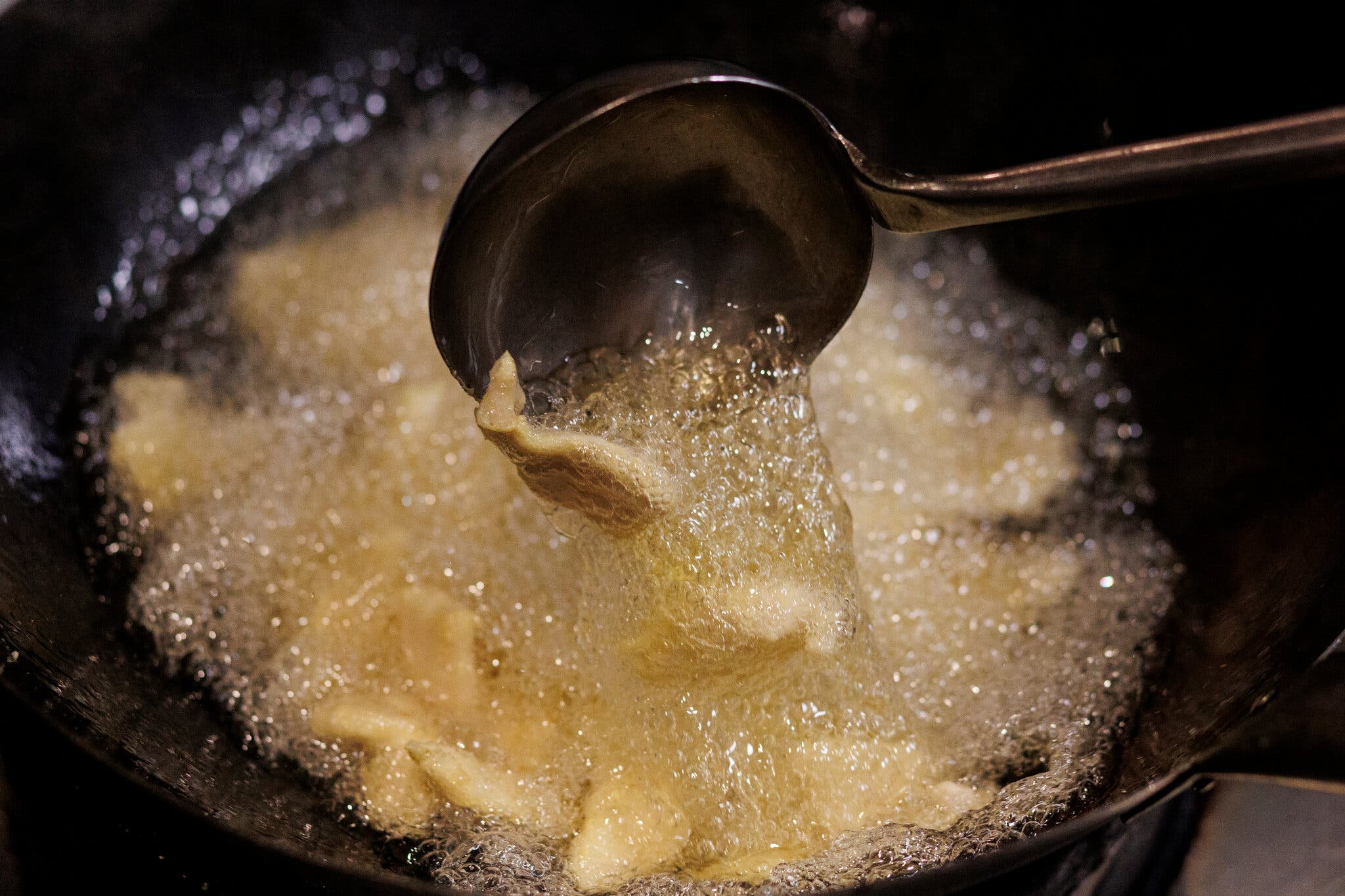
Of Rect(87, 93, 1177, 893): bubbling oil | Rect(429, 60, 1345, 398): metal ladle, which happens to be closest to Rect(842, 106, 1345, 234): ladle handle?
Rect(429, 60, 1345, 398): metal ladle

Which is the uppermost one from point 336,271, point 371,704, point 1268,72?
point 1268,72

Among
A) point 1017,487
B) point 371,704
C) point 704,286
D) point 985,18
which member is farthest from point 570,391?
point 985,18

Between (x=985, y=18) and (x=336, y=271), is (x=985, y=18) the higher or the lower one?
the higher one

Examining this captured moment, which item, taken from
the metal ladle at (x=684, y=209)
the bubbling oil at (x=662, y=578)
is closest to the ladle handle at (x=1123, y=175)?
the metal ladle at (x=684, y=209)

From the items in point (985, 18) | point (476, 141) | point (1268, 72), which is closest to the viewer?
point (1268, 72)

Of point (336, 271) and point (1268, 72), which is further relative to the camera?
point (336, 271)

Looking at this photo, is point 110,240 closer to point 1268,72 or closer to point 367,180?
point 367,180

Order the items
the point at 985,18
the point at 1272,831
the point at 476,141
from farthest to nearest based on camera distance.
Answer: the point at 476,141, the point at 985,18, the point at 1272,831
